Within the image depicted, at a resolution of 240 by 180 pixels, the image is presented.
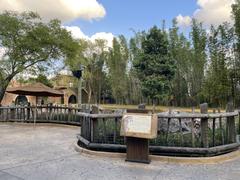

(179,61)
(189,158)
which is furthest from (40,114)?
(179,61)

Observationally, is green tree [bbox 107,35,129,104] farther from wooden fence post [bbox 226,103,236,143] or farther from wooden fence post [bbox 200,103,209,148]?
wooden fence post [bbox 200,103,209,148]

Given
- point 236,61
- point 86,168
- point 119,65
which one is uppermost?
point 119,65

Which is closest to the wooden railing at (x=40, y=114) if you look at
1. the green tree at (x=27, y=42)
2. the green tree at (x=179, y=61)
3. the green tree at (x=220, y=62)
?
the green tree at (x=27, y=42)

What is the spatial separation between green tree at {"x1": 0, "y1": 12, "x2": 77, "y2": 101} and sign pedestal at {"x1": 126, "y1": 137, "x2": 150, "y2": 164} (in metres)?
9.80

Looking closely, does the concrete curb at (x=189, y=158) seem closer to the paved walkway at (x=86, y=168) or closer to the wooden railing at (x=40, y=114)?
the paved walkway at (x=86, y=168)

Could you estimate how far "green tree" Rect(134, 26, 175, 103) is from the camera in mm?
22609

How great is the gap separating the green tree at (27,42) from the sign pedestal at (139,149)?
386 inches

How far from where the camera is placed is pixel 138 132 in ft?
13.8

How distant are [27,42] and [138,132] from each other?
10.1 m

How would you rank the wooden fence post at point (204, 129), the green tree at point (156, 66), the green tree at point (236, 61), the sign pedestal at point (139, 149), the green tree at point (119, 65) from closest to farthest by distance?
the sign pedestal at point (139, 149), the wooden fence post at point (204, 129), the green tree at point (236, 61), the green tree at point (156, 66), the green tree at point (119, 65)

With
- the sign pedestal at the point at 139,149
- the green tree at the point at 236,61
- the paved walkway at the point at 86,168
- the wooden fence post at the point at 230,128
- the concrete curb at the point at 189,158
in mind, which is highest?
the green tree at the point at 236,61

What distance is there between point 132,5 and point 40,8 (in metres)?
5.31

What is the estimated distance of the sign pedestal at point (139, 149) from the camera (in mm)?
4312

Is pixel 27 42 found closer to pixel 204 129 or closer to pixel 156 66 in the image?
pixel 204 129
